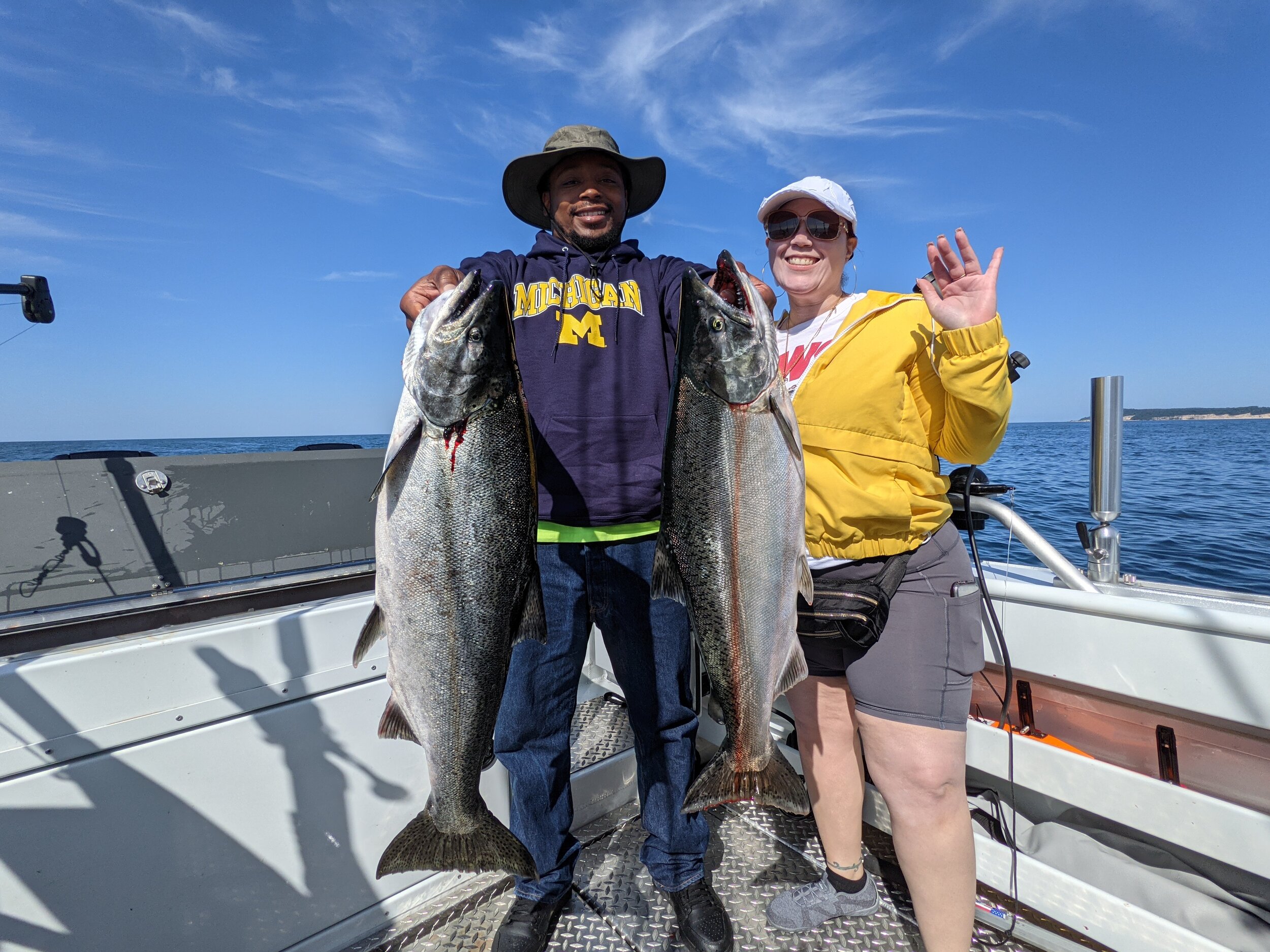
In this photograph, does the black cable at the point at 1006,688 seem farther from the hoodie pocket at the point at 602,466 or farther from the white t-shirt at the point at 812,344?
the hoodie pocket at the point at 602,466

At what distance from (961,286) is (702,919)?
9.18 feet

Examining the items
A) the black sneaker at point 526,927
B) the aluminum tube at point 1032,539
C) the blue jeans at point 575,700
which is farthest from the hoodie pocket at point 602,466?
the black sneaker at point 526,927

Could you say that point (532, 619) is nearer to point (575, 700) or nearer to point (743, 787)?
point (575, 700)

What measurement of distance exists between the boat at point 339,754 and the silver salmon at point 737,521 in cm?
129

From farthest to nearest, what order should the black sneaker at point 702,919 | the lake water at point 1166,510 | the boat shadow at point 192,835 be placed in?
1. the lake water at point 1166,510
2. the black sneaker at point 702,919
3. the boat shadow at point 192,835

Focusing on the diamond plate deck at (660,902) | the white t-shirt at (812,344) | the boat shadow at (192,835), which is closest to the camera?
the boat shadow at (192,835)

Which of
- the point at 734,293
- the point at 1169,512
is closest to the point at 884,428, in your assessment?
the point at 734,293

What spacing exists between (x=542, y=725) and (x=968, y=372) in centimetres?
214

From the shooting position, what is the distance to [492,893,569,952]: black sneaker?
2.54 meters

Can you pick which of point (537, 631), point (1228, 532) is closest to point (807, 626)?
point (537, 631)

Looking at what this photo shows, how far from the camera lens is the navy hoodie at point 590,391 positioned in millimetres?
2395

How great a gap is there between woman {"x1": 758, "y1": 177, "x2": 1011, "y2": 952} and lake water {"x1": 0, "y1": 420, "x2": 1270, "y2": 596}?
145 centimetres

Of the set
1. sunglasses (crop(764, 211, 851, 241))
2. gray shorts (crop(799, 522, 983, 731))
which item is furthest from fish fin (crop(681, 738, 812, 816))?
sunglasses (crop(764, 211, 851, 241))

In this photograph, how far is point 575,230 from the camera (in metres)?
2.64
